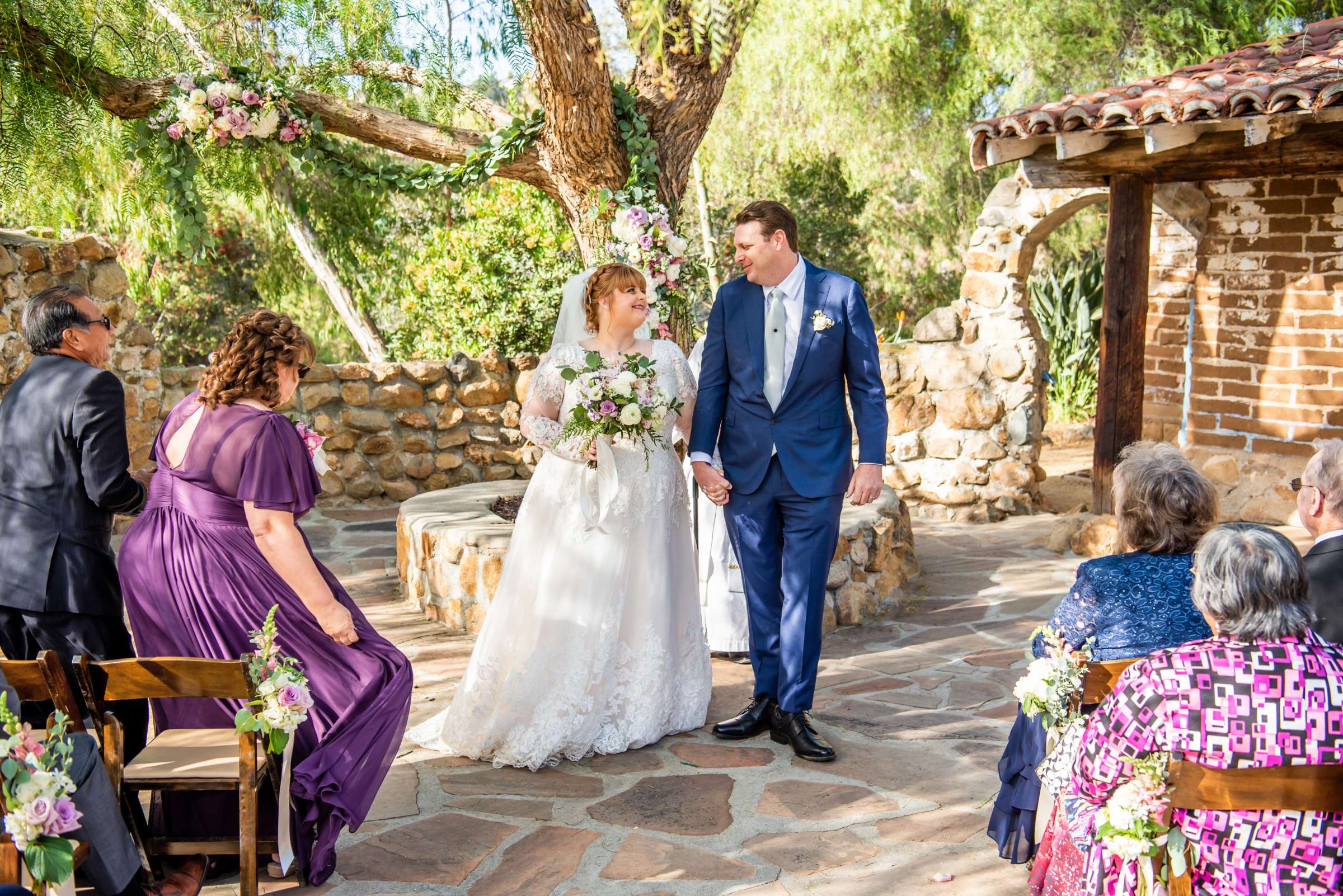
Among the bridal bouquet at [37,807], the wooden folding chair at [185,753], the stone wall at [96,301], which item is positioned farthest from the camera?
the stone wall at [96,301]

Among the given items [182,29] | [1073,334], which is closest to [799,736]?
[182,29]

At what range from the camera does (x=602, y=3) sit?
9.91 m

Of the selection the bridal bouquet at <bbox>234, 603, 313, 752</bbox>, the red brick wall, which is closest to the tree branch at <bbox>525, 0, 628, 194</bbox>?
the bridal bouquet at <bbox>234, 603, 313, 752</bbox>

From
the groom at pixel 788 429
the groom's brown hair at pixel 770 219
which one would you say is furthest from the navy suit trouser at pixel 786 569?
the groom's brown hair at pixel 770 219

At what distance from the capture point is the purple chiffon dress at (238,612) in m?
3.26

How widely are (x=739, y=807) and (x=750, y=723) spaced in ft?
2.09

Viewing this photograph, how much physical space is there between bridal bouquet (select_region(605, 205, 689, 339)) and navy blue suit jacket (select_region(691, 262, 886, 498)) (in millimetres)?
1087

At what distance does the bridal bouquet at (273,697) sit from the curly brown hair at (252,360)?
0.70 metres

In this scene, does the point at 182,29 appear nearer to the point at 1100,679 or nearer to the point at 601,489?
the point at 601,489

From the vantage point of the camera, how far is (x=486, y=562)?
5996 mm

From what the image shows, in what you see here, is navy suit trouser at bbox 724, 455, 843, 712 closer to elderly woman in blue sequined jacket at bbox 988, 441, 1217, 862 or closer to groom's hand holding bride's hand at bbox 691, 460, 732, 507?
groom's hand holding bride's hand at bbox 691, 460, 732, 507

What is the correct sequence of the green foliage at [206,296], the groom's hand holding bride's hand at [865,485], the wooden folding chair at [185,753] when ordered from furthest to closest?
the green foliage at [206,296] < the groom's hand holding bride's hand at [865,485] < the wooden folding chair at [185,753]

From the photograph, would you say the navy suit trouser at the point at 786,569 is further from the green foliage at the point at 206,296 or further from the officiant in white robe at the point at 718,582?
the green foliage at the point at 206,296

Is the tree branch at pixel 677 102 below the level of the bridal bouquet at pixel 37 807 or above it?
above
